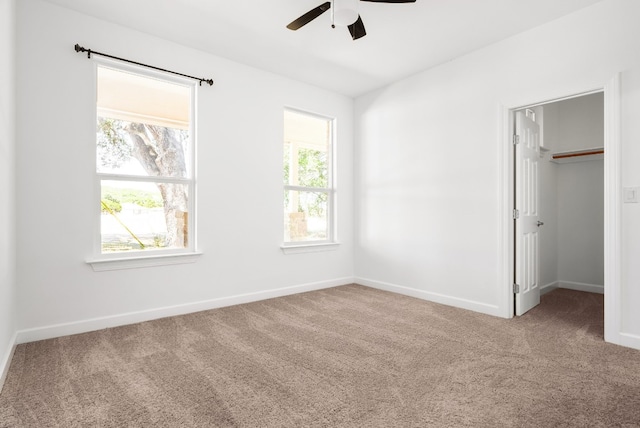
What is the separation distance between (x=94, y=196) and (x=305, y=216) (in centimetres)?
246

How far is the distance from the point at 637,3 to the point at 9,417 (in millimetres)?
4909

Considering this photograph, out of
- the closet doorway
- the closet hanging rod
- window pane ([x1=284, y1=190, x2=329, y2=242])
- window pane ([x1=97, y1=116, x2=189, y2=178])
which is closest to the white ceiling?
window pane ([x1=97, y1=116, x2=189, y2=178])

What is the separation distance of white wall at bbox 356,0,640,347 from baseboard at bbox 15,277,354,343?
1.33 metres

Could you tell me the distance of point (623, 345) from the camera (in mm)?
2605

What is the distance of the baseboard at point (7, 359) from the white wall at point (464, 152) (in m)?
3.77

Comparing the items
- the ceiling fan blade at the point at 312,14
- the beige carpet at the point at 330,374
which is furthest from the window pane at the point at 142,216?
the ceiling fan blade at the point at 312,14

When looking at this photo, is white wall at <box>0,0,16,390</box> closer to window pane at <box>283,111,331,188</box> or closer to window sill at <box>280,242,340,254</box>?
window sill at <box>280,242,340,254</box>

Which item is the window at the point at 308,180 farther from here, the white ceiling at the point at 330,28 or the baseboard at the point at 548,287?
the baseboard at the point at 548,287

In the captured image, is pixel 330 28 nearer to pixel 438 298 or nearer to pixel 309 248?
pixel 309 248

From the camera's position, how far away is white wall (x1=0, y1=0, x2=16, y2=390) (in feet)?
6.74

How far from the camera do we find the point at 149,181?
131 inches

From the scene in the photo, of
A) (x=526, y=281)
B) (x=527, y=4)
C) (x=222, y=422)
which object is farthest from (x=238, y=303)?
(x=527, y=4)

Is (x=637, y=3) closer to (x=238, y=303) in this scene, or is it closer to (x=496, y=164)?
(x=496, y=164)

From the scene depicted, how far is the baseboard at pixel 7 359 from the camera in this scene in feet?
6.56
